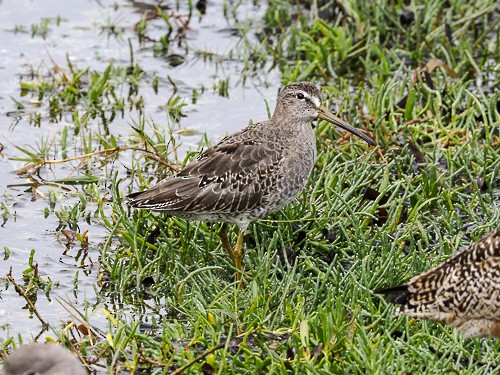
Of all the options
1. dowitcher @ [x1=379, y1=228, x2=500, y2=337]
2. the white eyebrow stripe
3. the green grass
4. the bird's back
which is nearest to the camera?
dowitcher @ [x1=379, y1=228, x2=500, y2=337]

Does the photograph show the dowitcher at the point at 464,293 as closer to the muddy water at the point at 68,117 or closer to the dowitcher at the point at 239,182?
the dowitcher at the point at 239,182

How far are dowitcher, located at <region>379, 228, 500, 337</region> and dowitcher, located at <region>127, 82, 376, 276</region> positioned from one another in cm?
134

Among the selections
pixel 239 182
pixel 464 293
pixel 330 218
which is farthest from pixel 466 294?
pixel 239 182

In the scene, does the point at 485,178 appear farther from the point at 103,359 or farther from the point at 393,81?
the point at 103,359

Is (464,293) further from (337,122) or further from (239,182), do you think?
(337,122)

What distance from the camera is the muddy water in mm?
7277

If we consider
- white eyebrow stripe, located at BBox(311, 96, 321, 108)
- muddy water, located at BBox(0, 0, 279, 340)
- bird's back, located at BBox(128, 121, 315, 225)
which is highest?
white eyebrow stripe, located at BBox(311, 96, 321, 108)

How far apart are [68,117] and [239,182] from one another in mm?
2802

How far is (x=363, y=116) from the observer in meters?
8.90

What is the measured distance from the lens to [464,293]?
19.6 feet

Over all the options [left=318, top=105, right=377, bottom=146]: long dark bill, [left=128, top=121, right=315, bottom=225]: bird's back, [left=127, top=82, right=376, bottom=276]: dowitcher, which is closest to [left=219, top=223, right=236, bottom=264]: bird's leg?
[left=127, top=82, right=376, bottom=276]: dowitcher

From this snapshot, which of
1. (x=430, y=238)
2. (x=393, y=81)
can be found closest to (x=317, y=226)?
(x=430, y=238)

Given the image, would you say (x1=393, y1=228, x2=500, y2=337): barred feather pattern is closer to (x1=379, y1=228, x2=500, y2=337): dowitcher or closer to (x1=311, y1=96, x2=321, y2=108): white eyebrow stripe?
(x1=379, y1=228, x2=500, y2=337): dowitcher

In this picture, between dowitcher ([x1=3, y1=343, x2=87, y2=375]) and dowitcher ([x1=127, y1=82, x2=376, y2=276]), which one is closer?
dowitcher ([x1=3, y1=343, x2=87, y2=375])
